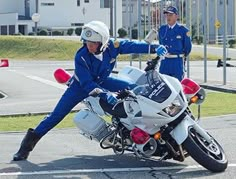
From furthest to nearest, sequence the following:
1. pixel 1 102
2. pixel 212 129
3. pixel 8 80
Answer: pixel 8 80 < pixel 1 102 < pixel 212 129

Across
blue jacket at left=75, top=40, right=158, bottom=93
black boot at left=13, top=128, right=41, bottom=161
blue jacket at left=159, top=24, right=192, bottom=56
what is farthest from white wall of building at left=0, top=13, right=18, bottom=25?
blue jacket at left=75, top=40, right=158, bottom=93

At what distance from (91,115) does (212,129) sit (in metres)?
3.58

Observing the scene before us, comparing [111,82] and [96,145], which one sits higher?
[111,82]

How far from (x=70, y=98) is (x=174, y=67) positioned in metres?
4.61

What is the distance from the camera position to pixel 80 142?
1042cm

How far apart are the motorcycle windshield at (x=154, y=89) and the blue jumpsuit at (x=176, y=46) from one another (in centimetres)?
492

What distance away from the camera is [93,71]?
8570mm

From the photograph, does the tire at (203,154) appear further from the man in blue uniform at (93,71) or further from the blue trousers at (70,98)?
the blue trousers at (70,98)

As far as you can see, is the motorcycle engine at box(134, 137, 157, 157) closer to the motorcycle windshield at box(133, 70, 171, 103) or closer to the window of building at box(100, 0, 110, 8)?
the motorcycle windshield at box(133, 70, 171, 103)

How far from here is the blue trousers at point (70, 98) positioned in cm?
870

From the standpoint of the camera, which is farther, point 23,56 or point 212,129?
point 23,56

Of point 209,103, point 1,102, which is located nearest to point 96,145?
point 209,103

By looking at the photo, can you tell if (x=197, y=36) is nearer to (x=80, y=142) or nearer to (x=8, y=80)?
(x=8, y=80)

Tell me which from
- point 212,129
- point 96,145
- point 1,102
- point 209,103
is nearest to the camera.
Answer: point 96,145
